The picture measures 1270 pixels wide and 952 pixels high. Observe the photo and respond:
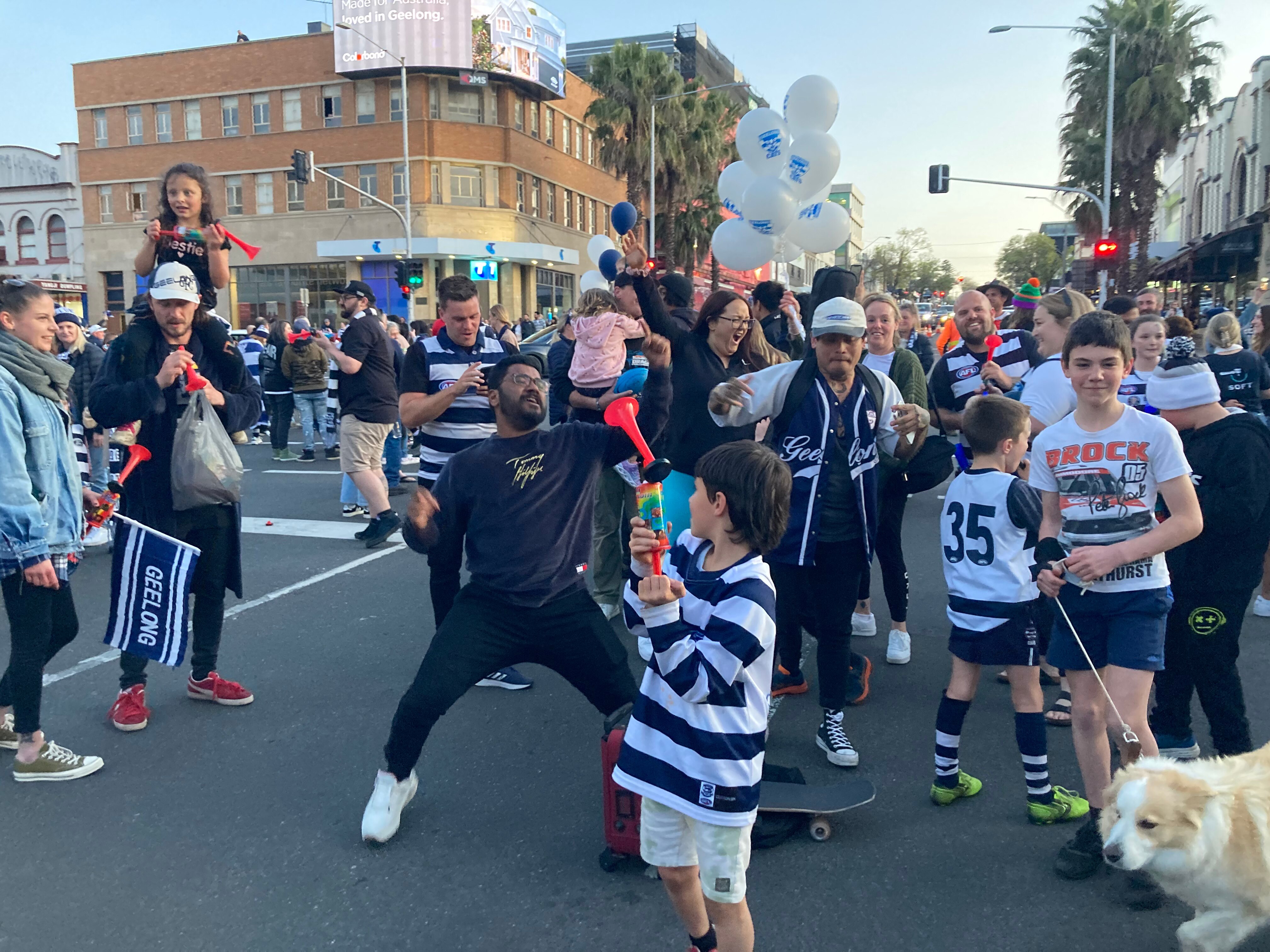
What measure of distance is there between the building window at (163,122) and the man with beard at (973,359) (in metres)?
44.6

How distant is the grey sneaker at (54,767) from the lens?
3.80 m

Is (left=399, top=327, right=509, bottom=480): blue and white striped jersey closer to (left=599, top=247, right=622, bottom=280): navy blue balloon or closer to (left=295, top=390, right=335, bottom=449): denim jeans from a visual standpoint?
(left=599, top=247, right=622, bottom=280): navy blue balloon

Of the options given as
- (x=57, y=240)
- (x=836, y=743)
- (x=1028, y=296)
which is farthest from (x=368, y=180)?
(x=836, y=743)

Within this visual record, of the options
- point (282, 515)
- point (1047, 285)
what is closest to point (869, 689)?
point (282, 515)

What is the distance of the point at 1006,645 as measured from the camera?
3.47 metres

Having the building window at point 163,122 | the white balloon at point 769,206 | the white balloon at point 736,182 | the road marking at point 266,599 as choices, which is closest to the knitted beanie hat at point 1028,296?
the white balloon at point 769,206

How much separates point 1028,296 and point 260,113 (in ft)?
131

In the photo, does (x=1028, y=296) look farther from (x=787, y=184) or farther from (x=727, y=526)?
(x=727, y=526)

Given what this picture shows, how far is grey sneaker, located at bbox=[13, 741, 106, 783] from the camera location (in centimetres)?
380

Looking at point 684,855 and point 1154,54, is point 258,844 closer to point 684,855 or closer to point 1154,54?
point 684,855

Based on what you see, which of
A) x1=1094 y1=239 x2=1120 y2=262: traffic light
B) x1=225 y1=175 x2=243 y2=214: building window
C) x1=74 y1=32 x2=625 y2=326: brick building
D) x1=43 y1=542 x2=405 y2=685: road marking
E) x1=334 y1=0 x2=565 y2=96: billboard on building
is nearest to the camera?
x1=43 y1=542 x2=405 y2=685: road marking

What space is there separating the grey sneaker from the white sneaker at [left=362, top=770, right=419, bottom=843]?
4.52 feet

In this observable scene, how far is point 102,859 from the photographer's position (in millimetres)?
3266

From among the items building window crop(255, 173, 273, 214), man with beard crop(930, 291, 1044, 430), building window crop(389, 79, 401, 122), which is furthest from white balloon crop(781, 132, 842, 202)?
building window crop(255, 173, 273, 214)
